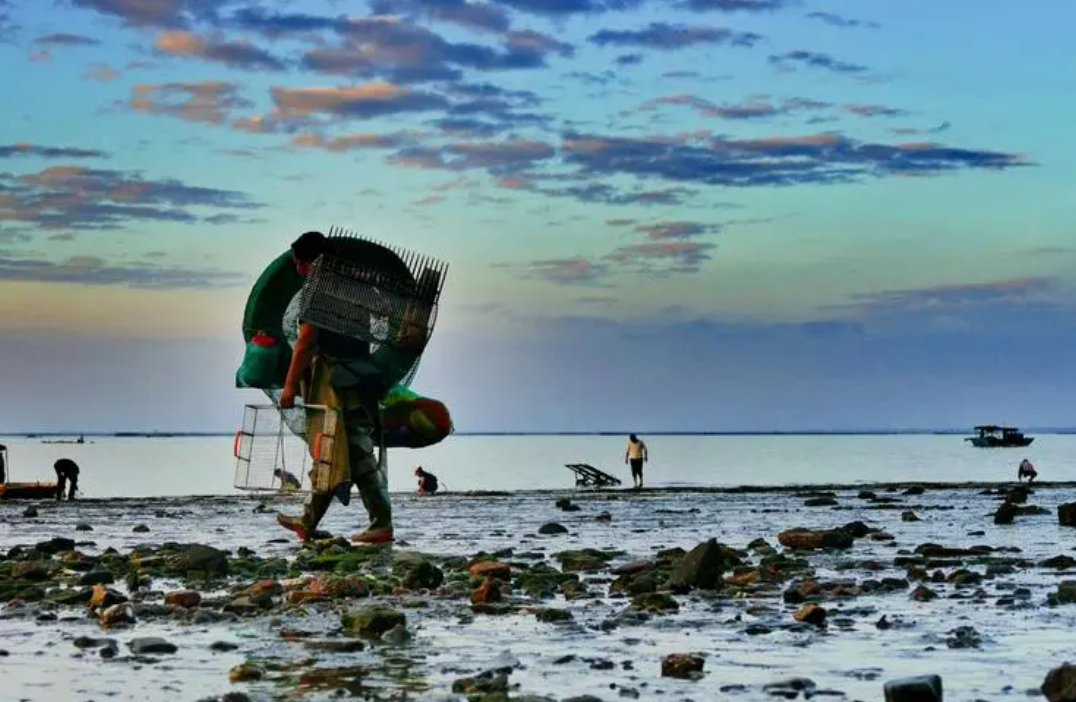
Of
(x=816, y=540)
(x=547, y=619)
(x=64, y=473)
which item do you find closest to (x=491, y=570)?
(x=547, y=619)

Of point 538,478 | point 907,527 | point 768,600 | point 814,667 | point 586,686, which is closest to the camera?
point 586,686

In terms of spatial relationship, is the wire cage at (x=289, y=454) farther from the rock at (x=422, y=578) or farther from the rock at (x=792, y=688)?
the rock at (x=792, y=688)

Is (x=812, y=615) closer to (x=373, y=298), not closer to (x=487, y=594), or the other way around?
(x=487, y=594)

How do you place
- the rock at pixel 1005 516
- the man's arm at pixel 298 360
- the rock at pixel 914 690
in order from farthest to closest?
1. the rock at pixel 1005 516
2. the man's arm at pixel 298 360
3. the rock at pixel 914 690

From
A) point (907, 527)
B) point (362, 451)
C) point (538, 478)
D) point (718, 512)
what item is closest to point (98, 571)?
point (362, 451)

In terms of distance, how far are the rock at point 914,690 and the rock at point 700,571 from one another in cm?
816

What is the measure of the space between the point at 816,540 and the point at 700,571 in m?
8.51

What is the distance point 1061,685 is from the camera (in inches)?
440

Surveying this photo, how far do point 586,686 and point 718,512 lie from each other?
3071 cm

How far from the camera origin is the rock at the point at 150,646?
13.9 meters

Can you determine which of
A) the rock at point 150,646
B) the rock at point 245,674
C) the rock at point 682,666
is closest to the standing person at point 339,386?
the rock at point 150,646

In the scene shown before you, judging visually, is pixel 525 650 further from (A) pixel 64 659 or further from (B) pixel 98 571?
(B) pixel 98 571

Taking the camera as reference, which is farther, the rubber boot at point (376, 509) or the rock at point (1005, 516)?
the rock at point (1005, 516)

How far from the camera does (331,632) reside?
49.8 feet
